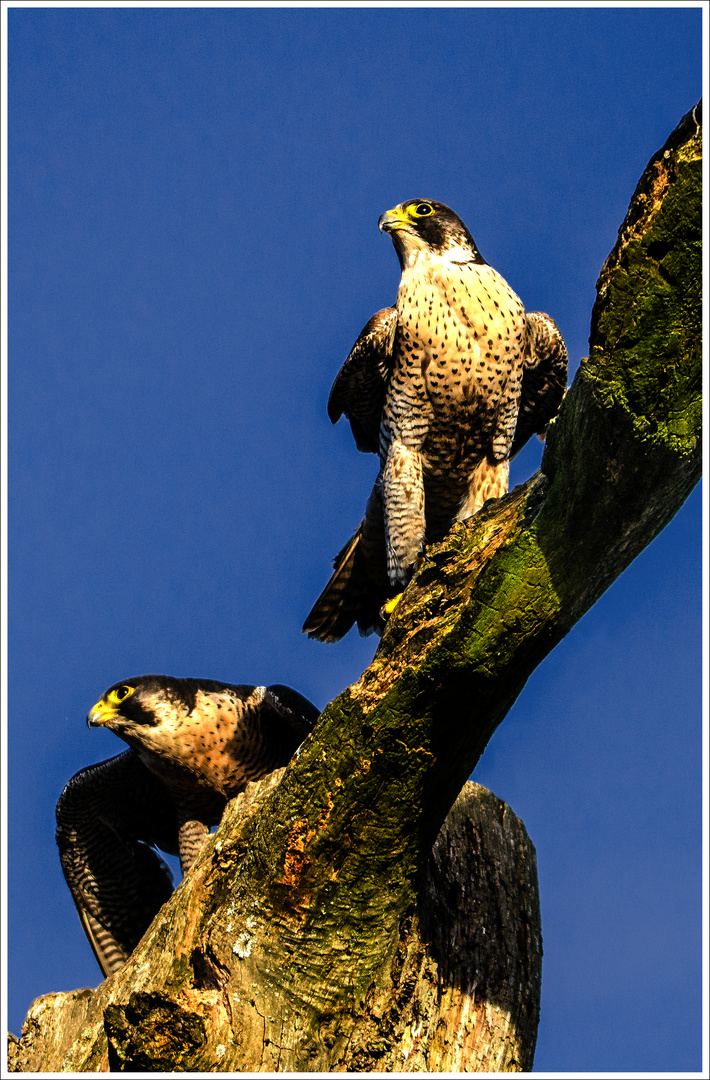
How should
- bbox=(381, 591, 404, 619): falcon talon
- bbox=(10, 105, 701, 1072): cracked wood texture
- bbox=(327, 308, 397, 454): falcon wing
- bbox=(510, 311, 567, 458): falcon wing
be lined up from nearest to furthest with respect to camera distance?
1. bbox=(10, 105, 701, 1072): cracked wood texture
2. bbox=(381, 591, 404, 619): falcon talon
3. bbox=(327, 308, 397, 454): falcon wing
4. bbox=(510, 311, 567, 458): falcon wing

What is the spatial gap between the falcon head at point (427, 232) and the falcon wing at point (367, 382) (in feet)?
1.84

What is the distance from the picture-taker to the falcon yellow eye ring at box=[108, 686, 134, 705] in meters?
7.69

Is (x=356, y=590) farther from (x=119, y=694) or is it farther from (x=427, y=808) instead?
(x=427, y=808)

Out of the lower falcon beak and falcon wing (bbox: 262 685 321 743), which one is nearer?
falcon wing (bbox: 262 685 321 743)

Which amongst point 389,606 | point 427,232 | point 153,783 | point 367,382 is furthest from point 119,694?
point 427,232

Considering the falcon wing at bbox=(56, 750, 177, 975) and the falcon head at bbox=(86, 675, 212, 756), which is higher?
the falcon head at bbox=(86, 675, 212, 756)

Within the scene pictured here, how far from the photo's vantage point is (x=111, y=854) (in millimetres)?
8086

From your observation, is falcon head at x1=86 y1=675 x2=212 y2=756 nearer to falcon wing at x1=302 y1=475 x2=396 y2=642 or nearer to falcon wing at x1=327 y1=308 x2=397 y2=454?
falcon wing at x1=302 y1=475 x2=396 y2=642

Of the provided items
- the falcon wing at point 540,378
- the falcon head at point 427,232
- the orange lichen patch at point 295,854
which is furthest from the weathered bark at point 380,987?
the falcon head at point 427,232

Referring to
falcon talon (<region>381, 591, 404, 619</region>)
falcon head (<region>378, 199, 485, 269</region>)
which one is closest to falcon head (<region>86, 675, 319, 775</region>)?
falcon talon (<region>381, 591, 404, 619</region>)

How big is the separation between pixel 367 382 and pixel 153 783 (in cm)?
343

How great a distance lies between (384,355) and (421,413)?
1.47ft

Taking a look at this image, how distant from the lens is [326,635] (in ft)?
24.1

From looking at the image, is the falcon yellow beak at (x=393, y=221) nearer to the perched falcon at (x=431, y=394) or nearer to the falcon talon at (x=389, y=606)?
the perched falcon at (x=431, y=394)
